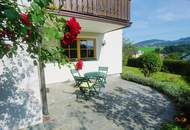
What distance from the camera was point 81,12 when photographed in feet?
20.1

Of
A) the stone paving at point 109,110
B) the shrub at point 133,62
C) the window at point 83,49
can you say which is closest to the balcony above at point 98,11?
the window at point 83,49

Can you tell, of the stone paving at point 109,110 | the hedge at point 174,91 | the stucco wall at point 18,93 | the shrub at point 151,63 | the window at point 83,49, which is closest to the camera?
the stucco wall at point 18,93

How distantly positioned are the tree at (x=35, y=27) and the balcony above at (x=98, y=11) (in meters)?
3.92

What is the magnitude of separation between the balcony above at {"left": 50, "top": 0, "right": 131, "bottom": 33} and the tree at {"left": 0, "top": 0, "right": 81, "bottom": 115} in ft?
12.9

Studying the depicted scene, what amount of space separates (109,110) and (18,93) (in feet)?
8.91

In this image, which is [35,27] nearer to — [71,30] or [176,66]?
[71,30]

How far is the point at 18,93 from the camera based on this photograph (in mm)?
3619

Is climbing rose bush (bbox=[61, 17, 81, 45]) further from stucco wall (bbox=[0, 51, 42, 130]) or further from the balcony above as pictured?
the balcony above

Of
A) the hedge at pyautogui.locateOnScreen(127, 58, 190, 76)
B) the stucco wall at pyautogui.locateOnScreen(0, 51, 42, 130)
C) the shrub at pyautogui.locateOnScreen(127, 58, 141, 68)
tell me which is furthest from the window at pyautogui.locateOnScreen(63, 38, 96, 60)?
the shrub at pyautogui.locateOnScreen(127, 58, 141, 68)

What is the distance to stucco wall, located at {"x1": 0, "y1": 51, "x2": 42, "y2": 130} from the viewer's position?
3459mm

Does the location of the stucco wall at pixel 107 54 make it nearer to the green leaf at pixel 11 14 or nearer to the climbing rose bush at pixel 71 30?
the climbing rose bush at pixel 71 30

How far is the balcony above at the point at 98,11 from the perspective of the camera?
592 centimetres

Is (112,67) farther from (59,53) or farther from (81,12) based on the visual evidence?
(59,53)

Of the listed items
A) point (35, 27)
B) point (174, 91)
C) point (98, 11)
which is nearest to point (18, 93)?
point (35, 27)
